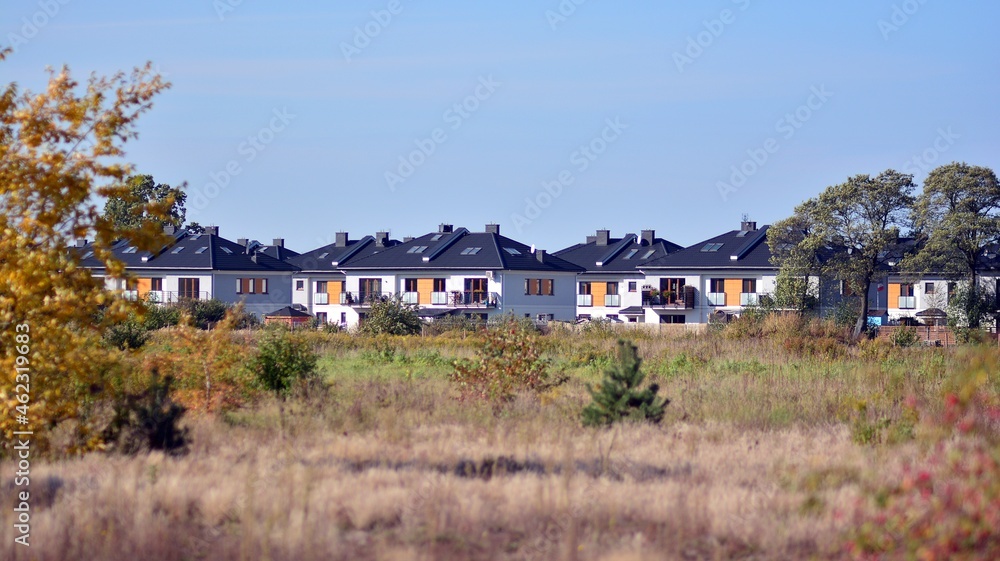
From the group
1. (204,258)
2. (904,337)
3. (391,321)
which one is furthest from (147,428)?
(204,258)

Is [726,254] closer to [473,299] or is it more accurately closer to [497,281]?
[497,281]

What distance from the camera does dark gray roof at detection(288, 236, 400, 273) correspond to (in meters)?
71.9

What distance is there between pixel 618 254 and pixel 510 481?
2600 inches

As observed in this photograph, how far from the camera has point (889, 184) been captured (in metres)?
54.7

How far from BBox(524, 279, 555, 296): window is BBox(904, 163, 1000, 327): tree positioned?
21735mm

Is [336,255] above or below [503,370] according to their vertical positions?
above

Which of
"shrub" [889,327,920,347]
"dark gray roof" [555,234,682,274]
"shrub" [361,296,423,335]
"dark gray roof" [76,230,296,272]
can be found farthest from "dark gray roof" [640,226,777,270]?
"shrub" [361,296,423,335]

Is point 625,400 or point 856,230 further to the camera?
point 856,230

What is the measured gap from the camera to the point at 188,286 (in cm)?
6625

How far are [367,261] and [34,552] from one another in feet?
201

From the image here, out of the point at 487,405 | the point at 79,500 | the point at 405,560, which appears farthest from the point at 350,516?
the point at 487,405

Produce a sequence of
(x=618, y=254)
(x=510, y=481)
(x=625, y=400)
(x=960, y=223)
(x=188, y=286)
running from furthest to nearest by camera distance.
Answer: (x=618, y=254), (x=188, y=286), (x=960, y=223), (x=625, y=400), (x=510, y=481)

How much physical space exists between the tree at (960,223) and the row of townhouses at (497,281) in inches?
265

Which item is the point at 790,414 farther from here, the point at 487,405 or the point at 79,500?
the point at 79,500
